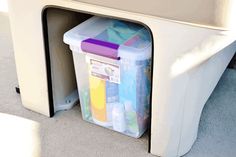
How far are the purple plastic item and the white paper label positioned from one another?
4 centimetres

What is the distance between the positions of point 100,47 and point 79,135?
0.34 metres

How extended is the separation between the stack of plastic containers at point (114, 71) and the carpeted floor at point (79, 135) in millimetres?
60

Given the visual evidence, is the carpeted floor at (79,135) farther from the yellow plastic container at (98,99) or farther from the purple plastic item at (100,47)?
the purple plastic item at (100,47)

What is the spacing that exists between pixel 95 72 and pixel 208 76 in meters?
0.35

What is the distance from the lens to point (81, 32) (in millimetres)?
1217

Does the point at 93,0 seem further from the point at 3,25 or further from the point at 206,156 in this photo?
the point at 3,25

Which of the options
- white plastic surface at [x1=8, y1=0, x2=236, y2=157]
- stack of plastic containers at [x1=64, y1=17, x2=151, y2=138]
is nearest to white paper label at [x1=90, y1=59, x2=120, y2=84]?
stack of plastic containers at [x1=64, y1=17, x2=151, y2=138]

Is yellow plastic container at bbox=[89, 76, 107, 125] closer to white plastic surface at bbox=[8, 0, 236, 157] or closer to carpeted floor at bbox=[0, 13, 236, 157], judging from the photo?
carpeted floor at bbox=[0, 13, 236, 157]

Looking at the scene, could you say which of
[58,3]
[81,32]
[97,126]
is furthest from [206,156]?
[58,3]

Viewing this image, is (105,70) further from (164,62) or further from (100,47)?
(164,62)

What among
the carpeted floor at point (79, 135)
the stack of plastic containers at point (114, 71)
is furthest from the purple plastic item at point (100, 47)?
the carpeted floor at point (79, 135)

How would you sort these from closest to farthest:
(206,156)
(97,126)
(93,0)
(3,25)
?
(93,0) → (206,156) → (97,126) → (3,25)

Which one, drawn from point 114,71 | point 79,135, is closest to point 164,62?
point 114,71

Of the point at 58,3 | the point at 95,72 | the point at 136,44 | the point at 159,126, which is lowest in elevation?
the point at 159,126
